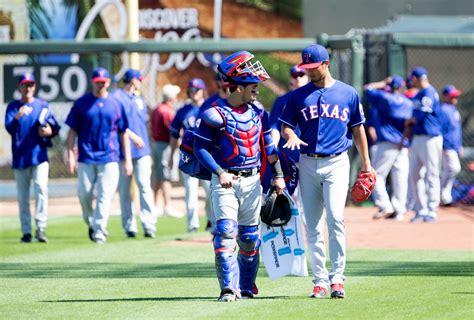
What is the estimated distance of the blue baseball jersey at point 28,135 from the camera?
15.4 metres

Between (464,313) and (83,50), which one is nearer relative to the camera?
(464,313)

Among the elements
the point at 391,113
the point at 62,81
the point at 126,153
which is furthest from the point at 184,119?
the point at 62,81

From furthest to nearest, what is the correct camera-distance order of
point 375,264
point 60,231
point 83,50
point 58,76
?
point 58,76
point 83,50
point 60,231
point 375,264

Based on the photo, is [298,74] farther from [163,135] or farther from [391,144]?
[163,135]

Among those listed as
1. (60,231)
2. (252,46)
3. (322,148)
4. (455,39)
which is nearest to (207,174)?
(322,148)

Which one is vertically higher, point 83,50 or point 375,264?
point 83,50

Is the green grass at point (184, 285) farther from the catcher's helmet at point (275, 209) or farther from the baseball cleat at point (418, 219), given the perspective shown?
the baseball cleat at point (418, 219)

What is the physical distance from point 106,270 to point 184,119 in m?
4.70

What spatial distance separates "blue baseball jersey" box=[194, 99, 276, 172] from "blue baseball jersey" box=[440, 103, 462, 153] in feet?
37.3

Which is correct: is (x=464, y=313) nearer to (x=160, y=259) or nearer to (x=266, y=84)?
(x=160, y=259)

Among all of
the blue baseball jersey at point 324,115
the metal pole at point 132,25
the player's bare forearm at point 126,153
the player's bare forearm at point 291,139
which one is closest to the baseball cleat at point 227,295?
the player's bare forearm at point 291,139

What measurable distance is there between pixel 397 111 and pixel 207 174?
879 centimetres

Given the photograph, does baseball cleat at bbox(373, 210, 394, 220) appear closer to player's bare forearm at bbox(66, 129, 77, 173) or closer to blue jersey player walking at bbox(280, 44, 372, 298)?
player's bare forearm at bbox(66, 129, 77, 173)

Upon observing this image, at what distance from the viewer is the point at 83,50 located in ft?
64.4
